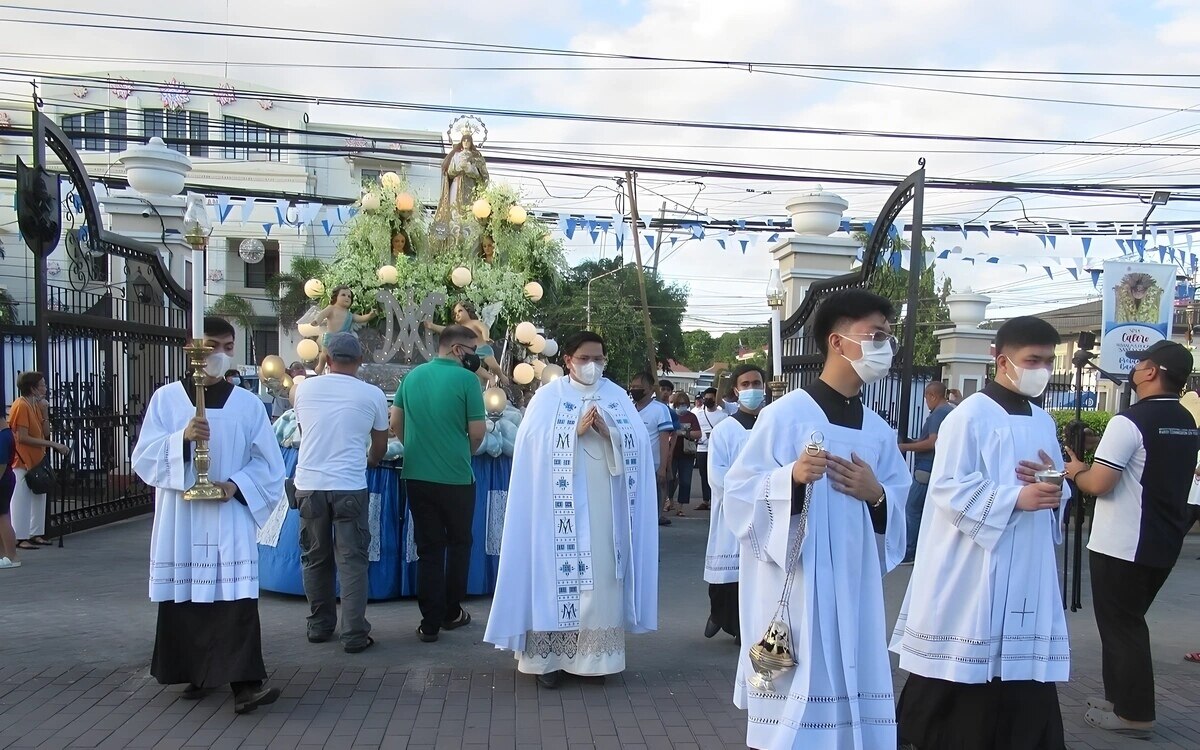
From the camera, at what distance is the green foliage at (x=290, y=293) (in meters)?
34.7

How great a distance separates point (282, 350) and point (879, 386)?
1305 inches

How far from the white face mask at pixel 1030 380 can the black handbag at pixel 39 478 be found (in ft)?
27.6

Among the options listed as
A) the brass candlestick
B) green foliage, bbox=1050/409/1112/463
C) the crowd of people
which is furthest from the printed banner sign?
the brass candlestick

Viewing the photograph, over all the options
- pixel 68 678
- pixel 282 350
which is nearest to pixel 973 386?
pixel 68 678

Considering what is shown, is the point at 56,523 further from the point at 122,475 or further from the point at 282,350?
the point at 282,350

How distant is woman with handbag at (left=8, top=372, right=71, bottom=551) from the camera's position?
8633 millimetres

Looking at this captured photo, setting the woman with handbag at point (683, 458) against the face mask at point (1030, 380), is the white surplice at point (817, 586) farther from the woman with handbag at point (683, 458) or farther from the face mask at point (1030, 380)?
the woman with handbag at point (683, 458)

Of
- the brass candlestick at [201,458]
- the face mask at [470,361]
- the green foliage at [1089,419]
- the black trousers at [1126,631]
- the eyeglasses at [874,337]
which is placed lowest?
the black trousers at [1126,631]

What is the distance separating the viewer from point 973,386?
14.1 metres

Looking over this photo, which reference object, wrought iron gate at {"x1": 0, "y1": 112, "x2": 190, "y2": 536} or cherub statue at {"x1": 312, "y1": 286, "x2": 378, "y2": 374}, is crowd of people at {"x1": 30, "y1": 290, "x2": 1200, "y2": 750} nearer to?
cherub statue at {"x1": 312, "y1": 286, "x2": 378, "y2": 374}

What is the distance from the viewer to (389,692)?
5.25 metres

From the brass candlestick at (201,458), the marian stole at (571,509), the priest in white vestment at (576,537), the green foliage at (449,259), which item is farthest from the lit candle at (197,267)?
the green foliage at (449,259)

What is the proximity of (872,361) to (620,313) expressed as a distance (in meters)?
34.9

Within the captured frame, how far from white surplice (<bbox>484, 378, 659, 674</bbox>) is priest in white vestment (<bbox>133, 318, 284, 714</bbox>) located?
1338 millimetres
